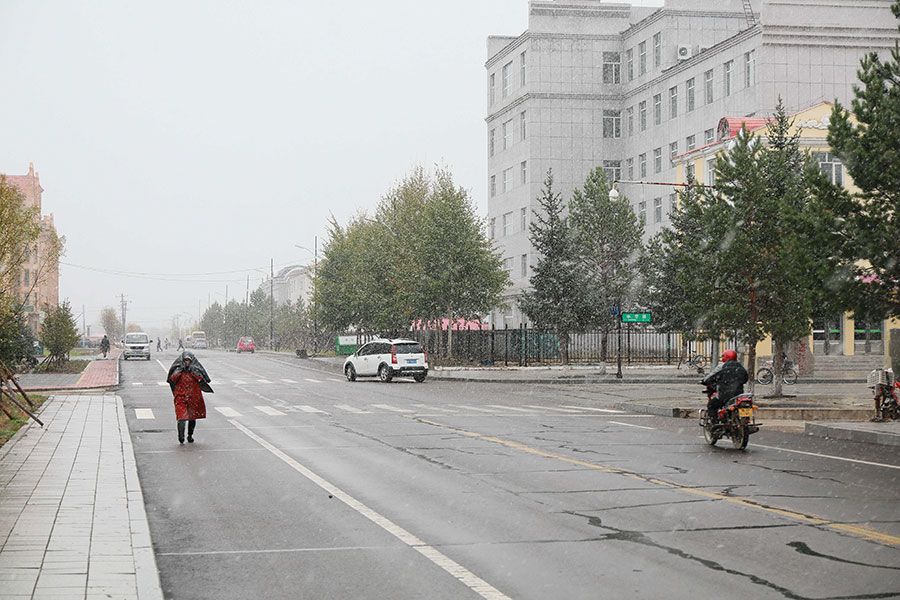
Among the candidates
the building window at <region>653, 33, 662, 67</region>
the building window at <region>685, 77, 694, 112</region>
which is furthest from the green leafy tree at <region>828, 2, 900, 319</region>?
the building window at <region>653, 33, 662, 67</region>

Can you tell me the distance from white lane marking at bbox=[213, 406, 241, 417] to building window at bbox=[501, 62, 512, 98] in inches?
2377

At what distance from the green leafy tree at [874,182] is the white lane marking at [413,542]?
38.2ft

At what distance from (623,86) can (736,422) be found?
215 ft

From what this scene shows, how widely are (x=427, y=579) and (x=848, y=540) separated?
12.6 feet

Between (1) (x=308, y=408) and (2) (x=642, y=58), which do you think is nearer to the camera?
(1) (x=308, y=408)

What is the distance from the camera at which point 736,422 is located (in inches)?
643

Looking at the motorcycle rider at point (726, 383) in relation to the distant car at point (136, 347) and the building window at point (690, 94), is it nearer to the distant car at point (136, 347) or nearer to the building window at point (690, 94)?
the building window at point (690, 94)

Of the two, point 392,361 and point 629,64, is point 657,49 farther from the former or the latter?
point 392,361

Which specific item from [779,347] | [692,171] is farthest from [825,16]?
[779,347]

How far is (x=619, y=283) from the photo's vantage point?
46094 mm

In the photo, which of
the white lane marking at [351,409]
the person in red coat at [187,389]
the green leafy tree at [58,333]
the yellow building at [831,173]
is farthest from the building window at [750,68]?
the person in red coat at [187,389]

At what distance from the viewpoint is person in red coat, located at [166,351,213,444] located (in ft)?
55.5

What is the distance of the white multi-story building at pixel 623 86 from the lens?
6525cm

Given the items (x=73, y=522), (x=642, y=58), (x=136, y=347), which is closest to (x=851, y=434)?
(x=73, y=522)
